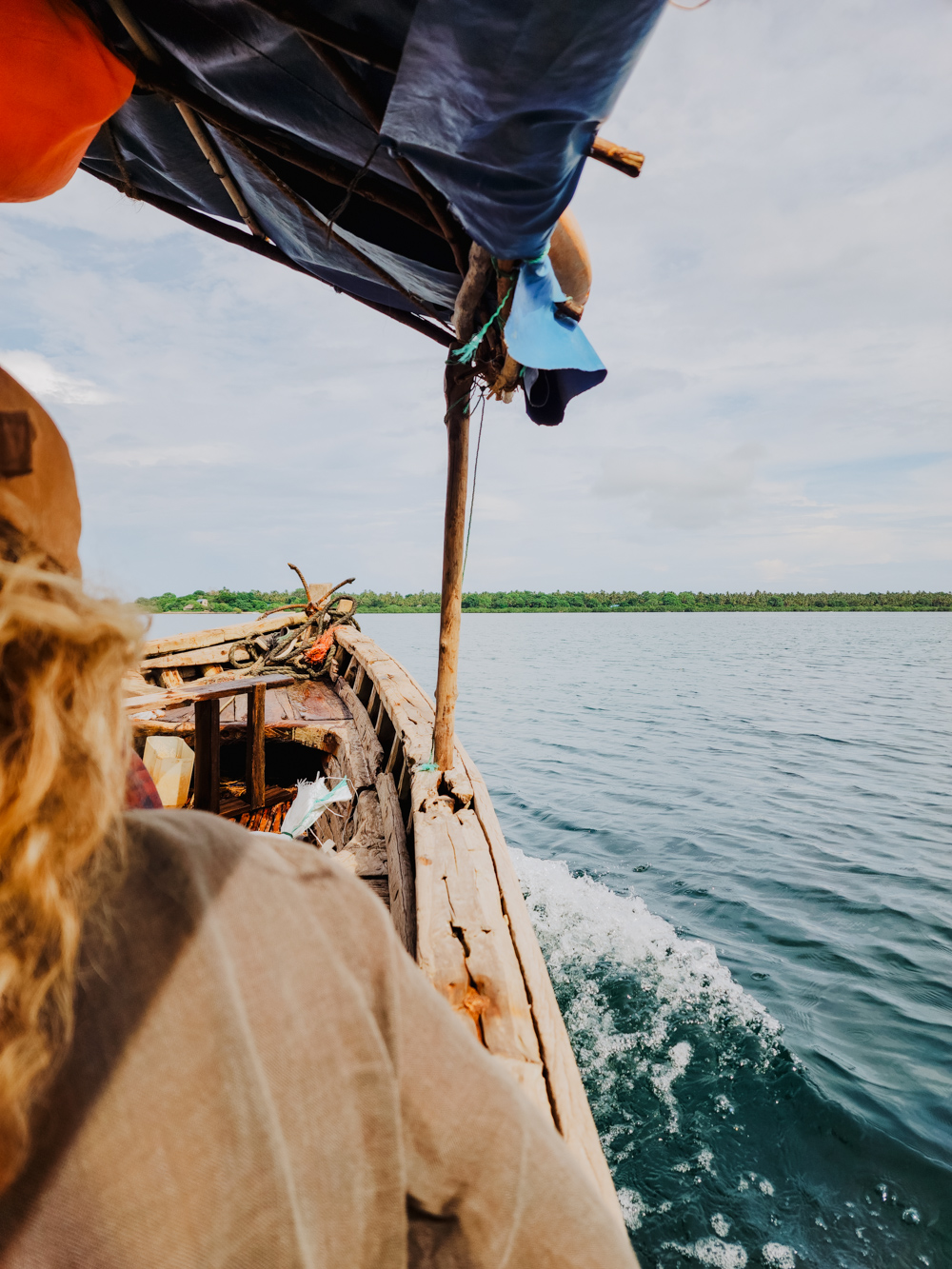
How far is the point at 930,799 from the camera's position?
29.9 feet

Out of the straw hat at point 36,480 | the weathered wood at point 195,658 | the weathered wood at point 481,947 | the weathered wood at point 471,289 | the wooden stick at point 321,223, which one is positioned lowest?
the weathered wood at point 481,947

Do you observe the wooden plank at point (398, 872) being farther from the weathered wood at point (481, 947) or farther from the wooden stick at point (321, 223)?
the wooden stick at point (321, 223)

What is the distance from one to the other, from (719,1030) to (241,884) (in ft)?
15.1

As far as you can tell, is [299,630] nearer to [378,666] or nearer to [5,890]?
[378,666]

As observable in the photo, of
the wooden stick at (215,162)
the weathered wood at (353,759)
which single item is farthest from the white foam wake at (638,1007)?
the wooden stick at (215,162)

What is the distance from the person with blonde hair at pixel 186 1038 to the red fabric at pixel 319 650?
7655mm

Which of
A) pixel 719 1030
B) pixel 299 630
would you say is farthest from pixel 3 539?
pixel 299 630

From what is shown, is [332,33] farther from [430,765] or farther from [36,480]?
[430,765]

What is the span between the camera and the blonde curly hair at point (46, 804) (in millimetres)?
478

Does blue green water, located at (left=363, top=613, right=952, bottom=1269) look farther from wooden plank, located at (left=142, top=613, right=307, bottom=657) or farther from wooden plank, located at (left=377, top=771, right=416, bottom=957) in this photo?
wooden plank, located at (left=142, top=613, right=307, bottom=657)

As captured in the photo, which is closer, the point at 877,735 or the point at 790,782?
the point at 790,782

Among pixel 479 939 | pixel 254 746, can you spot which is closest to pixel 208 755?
pixel 254 746

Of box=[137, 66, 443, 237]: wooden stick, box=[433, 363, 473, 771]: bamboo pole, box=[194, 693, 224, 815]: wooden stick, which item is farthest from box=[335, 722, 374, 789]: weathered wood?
box=[137, 66, 443, 237]: wooden stick

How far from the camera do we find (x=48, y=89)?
1956 millimetres
